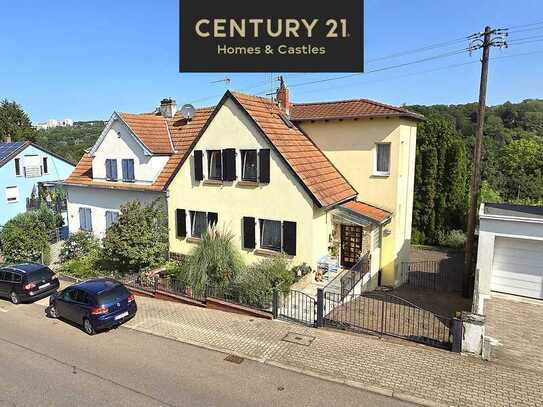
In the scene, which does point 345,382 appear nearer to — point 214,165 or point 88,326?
point 88,326

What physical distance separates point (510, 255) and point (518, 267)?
Result: 48cm

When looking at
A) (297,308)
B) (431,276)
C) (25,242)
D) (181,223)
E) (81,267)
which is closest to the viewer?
(297,308)

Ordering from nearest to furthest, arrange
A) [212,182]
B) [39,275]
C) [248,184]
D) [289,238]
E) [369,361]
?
[369,361]
[289,238]
[248,184]
[39,275]
[212,182]

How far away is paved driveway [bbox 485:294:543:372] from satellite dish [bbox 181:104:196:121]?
17215 millimetres

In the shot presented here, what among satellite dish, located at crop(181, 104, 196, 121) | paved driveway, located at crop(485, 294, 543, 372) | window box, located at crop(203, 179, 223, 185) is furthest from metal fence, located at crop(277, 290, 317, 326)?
satellite dish, located at crop(181, 104, 196, 121)

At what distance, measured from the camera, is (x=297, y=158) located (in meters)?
17.6

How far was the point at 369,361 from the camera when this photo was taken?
1064cm

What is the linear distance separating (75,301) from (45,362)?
293 centimetres

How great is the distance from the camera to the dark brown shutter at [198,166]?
758 inches

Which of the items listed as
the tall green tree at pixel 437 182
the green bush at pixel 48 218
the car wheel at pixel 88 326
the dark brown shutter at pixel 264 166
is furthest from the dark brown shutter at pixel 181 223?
the tall green tree at pixel 437 182

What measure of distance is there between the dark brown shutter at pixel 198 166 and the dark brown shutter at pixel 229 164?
127 cm

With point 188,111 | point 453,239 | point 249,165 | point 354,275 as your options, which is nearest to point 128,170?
point 188,111

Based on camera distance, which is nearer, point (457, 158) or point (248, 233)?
point (248, 233)

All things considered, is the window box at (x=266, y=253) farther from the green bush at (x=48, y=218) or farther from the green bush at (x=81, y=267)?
the green bush at (x=48, y=218)
